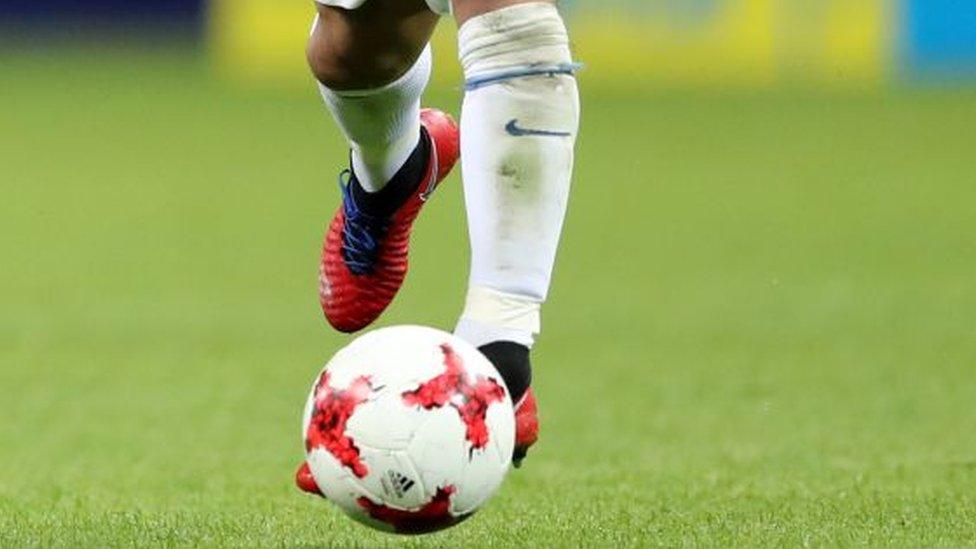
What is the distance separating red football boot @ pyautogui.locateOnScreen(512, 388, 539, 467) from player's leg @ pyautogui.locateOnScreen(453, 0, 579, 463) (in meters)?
0.03

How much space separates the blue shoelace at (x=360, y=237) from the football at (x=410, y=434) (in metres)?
1.18

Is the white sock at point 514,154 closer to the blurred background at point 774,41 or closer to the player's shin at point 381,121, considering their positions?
the player's shin at point 381,121

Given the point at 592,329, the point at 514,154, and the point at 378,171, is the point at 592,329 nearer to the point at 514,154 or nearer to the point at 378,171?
the point at 378,171

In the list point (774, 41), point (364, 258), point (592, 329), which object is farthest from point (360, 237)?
point (774, 41)

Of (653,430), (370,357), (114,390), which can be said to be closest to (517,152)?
Result: (370,357)

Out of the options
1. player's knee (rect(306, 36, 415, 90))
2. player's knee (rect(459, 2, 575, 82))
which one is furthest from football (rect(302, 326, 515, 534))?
player's knee (rect(306, 36, 415, 90))

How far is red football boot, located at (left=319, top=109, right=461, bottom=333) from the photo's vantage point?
14.8 feet

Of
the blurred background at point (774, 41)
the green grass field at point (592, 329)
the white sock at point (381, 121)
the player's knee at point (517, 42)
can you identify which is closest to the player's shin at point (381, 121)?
the white sock at point (381, 121)

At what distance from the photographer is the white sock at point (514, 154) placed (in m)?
3.44

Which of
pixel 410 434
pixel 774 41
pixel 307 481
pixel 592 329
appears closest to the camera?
pixel 410 434

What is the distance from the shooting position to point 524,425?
11.5ft

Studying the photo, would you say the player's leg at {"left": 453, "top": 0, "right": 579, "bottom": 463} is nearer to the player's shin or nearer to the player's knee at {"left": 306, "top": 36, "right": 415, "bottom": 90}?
the player's knee at {"left": 306, "top": 36, "right": 415, "bottom": 90}

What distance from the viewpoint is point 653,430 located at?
5.36 metres

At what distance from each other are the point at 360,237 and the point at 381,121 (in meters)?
0.26
